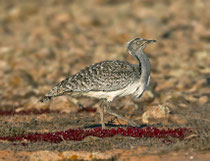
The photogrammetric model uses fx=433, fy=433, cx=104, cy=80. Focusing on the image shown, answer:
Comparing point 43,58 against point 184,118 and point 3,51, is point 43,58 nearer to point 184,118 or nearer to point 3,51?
point 3,51

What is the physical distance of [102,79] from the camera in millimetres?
10633

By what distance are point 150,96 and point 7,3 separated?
67.7 feet

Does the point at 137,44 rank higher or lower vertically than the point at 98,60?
lower

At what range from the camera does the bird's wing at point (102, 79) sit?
10.6 meters

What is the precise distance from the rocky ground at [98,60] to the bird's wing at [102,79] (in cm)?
135

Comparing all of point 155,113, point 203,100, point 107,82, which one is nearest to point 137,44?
point 107,82

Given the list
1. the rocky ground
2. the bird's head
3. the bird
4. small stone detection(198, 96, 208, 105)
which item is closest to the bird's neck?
the bird

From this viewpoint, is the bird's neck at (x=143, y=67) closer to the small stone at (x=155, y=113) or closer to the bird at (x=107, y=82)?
the bird at (x=107, y=82)

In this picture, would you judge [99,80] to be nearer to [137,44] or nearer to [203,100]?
[137,44]

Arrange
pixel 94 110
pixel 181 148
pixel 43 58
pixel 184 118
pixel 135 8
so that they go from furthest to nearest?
pixel 135 8 < pixel 43 58 < pixel 94 110 < pixel 184 118 < pixel 181 148

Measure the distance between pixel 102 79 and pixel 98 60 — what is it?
39.9 ft

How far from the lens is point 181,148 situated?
8688 millimetres

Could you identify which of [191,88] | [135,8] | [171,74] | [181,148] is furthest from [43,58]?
[181,148]

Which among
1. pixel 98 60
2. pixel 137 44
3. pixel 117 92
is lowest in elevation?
pixel 117 92
